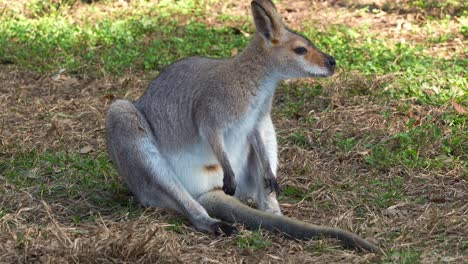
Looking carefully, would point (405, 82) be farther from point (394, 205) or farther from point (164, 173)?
point (164, 173)

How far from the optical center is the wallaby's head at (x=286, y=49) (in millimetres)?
5629

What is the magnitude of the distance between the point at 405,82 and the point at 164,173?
119 inches

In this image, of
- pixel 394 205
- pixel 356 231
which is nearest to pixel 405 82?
pixel 394 205

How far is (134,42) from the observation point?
370 inches

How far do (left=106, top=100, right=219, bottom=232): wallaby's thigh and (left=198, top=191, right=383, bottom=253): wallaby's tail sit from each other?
0.39 feet

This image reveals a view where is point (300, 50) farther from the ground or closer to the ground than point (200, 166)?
farther from the ground

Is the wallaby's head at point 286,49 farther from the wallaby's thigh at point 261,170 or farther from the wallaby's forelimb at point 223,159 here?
the wallaby's forelimb at point 223,159

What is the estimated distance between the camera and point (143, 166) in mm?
5699

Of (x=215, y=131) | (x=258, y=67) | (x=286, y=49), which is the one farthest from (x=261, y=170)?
(x=286, y=49)

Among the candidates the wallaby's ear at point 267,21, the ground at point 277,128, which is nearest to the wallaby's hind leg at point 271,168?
the ground at point 277,128

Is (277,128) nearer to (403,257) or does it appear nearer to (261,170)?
(261,170)

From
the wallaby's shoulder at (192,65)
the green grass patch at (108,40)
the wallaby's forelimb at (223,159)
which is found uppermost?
the wallaby's shoulder at (192,65)

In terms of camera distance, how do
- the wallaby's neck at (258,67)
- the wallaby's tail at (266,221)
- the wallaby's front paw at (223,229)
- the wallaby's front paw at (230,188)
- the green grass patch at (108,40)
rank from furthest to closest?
1. the green grass patch at (108,40)
2. the wallaby's neck at (258,67)
3. the wallaby's front paw at (230,188)
4. the wallaby's front paw at (223,229)
5. the wallaby's tail at (266,221)

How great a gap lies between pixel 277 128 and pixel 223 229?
7.30ft
